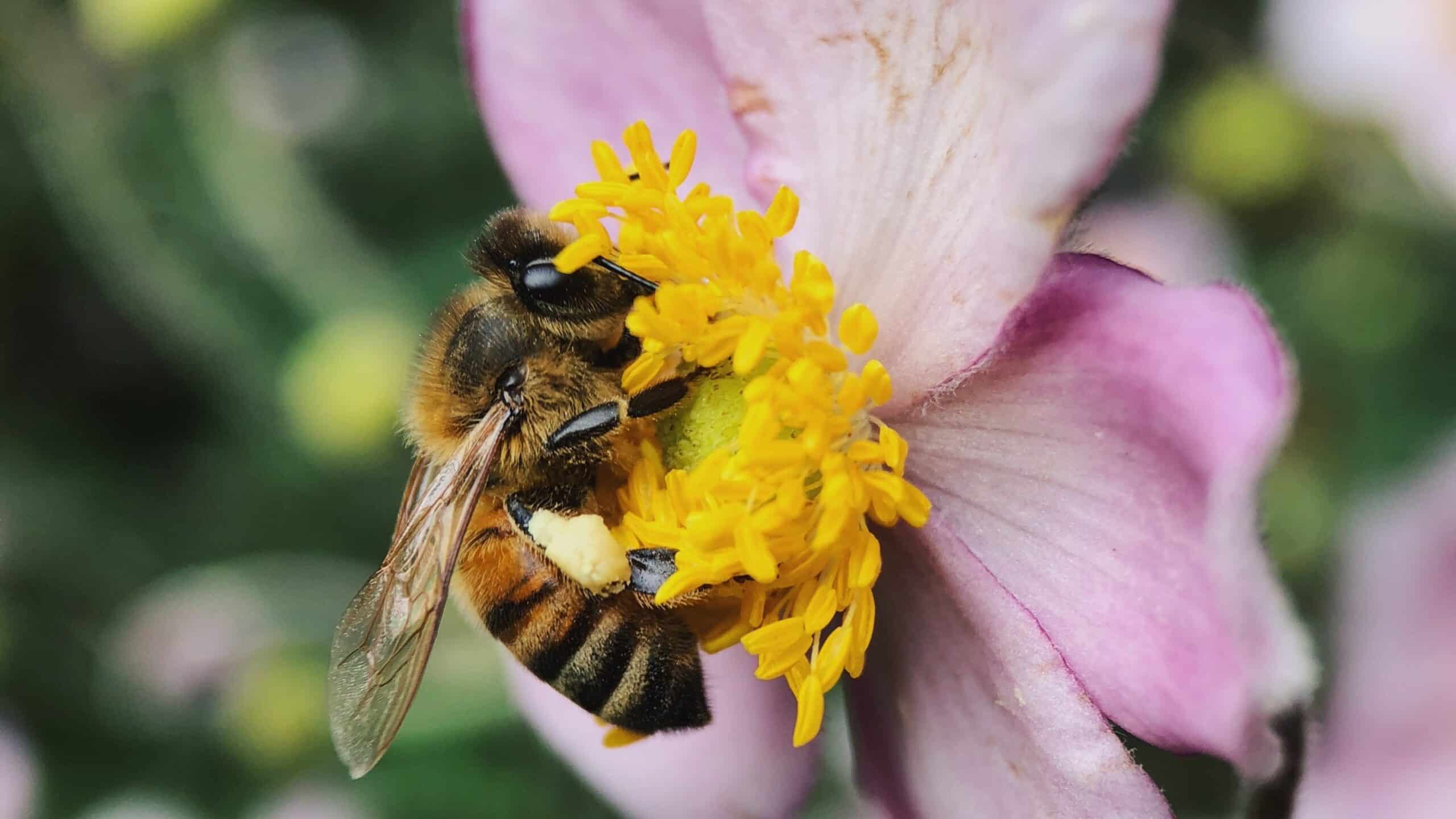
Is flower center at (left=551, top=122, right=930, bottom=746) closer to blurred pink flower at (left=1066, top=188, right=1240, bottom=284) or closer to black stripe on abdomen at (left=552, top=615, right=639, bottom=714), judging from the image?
black stripe on abdomen at (left=552, top=615, right=639, bottom=714)

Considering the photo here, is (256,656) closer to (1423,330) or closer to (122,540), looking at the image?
(122,540)

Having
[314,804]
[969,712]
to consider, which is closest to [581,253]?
[969,712]

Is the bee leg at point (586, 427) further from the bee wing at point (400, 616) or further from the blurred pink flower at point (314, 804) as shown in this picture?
the blurred pink flower at point (314, 804)

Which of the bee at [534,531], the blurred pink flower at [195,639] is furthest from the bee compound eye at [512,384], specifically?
the blurred pink flower at [195,639]

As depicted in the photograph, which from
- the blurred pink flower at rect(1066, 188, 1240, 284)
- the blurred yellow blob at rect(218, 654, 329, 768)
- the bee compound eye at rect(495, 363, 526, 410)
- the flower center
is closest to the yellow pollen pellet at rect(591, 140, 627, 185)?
the flower center

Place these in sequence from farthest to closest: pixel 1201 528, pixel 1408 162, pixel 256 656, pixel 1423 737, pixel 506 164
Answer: pixel 256 656, pixel 1408 162, pixel 1423 737, pixel 506 164, pixel 1201 528

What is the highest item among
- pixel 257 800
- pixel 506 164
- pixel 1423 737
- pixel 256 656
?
pixel 506 164

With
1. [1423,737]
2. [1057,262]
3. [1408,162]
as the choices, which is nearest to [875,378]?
[1057,262]
